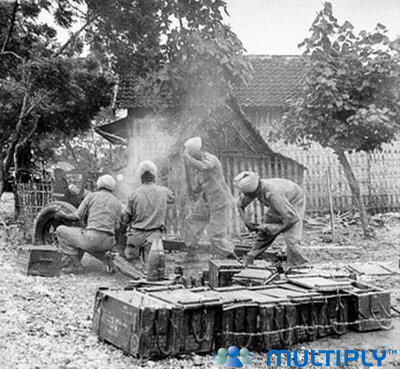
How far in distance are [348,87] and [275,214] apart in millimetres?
4804

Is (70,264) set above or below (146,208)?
below

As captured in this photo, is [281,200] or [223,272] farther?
[281,200]

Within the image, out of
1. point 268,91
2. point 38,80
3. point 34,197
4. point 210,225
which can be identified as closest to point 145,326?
point 210,225

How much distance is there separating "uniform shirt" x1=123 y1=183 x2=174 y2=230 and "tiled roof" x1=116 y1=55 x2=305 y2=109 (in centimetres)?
796

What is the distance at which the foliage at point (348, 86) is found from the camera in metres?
10.2

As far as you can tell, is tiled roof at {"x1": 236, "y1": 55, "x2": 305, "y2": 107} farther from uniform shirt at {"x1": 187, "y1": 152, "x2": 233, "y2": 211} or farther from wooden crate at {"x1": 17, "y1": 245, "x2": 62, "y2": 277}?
wooden crate at {"x1": 17, "y1": 245, "x2": 62, "y2": 277}

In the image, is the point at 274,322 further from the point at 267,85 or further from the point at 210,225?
the point at 267,85

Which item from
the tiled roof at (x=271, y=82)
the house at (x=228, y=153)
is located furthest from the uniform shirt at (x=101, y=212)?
the tiled roof at (x=271, y=82)

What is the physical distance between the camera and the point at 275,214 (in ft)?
23.5

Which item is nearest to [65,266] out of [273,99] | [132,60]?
[132,60]

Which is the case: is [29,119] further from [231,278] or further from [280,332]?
[280,332]

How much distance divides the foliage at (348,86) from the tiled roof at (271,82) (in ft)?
18.7

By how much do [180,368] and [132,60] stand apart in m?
10.2

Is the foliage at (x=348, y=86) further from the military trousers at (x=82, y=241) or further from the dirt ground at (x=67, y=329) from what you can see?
the military trousers at (x=82, y=241)
